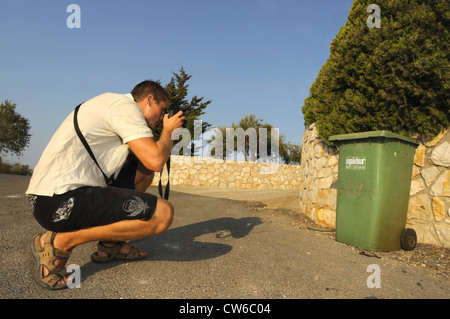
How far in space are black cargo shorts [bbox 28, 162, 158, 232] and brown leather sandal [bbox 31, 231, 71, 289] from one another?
14cm

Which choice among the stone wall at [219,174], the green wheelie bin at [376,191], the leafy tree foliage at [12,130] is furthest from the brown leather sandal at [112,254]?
the leafy tree foliage at [12,130]

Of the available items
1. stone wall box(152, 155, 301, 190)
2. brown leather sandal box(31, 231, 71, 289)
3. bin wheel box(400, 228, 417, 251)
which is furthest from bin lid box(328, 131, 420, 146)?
stone wall box(152, 155, 301, 190)

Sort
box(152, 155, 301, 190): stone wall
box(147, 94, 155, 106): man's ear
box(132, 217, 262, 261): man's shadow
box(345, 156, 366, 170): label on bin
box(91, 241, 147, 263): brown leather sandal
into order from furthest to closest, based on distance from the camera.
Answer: box(152, 155, 301, 190): stone wall → box(345, 156, 366, 170): label on bin → box(132, 217, 262, 261): man's shadow → box(91, 241, 147, 263): brown leather sandal → box(147, 94, 155, 106): man's ear

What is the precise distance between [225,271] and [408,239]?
8.99 ft

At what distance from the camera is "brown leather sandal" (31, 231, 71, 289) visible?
199 cm

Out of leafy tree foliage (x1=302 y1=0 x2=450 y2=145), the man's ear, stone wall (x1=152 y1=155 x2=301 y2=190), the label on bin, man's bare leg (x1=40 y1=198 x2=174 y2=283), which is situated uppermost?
leafy tree foliage (x1=302 y1=0 x2=450 y2=145)

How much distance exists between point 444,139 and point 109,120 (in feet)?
14.3

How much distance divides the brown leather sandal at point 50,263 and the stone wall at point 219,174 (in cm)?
1451

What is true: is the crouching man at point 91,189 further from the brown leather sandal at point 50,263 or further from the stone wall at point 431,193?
the stone wall at point 431,193

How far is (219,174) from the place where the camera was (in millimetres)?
16906

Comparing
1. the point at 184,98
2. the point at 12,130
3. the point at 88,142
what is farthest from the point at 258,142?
the point at 88,142

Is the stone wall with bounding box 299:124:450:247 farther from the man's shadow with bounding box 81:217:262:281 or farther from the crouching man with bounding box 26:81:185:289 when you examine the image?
the crouching man with bounding box 26:81:185:289

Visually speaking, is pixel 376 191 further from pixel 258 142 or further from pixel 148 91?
pixel 258 142

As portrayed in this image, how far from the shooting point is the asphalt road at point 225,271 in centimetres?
209
